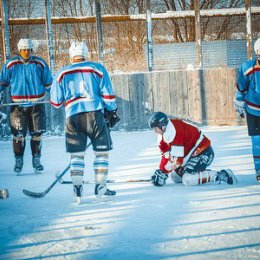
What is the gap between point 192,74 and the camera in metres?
10.2

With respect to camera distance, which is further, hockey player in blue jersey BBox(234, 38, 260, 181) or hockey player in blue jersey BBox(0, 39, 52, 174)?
hockey player in blue jersey BBox(0, 39, 52, 174)

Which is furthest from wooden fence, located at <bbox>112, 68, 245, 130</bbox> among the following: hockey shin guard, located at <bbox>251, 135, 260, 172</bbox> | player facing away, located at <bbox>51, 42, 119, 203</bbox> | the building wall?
player facing away, located at <bbox>51, 42, 119, 203</bbox>

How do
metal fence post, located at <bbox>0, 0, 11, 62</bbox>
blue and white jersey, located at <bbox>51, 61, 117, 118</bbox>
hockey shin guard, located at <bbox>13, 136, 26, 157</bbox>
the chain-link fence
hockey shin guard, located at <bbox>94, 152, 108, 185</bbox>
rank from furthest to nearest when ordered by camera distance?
the chain-link fence < metal fence post, located at <bbox>0, 0, 11, 62</bbox> < hockey shin guard, located at <bbox>13, 136, 26, 157</bbox> < hockey shin guard, located at <bbox>94, 152, 108, 185</bbox> < blue and white jersey, located at <bbox>51, 61, 117, 118</bbox>

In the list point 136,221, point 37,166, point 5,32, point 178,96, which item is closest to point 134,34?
point 178,96

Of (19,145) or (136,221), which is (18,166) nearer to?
(19,145)

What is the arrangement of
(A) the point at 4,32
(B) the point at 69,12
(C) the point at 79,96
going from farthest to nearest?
(B) the point at 69,12, (A) the point at 4,32, (C) the point at 79,96

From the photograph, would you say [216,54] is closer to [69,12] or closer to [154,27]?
[154,27]

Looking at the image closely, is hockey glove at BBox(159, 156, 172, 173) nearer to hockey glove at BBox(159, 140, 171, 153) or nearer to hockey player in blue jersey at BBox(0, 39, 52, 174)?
hockey glove at BBox(159, 140, 171, 153)

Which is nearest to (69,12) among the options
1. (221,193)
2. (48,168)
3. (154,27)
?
(154,27)

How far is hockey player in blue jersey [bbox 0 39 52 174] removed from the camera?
598 centimetres

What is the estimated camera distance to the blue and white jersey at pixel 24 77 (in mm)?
5980

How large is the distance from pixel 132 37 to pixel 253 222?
10.3 metres

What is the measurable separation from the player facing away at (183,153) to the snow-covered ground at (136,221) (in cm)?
11

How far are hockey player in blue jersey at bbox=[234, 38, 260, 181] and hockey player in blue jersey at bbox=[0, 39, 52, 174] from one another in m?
2.83
